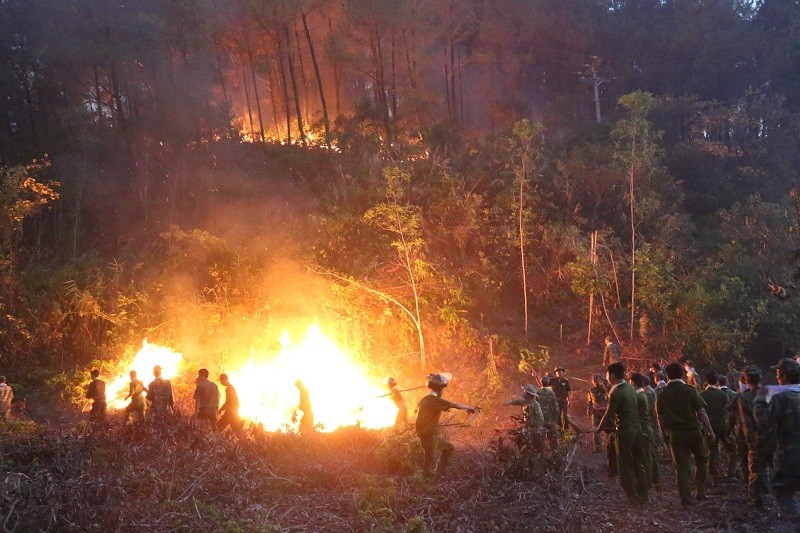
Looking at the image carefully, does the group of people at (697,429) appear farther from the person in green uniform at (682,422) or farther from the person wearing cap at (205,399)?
the person wearing cap at (205,399)

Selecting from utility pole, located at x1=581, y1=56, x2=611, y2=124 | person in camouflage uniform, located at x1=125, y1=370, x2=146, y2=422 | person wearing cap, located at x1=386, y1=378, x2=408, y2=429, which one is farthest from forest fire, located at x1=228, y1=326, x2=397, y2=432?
utility pole, located at x1=581, y1=56, x2=611, y2=124

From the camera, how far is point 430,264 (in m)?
15.8

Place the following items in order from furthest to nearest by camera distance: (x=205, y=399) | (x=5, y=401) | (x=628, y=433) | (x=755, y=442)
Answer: (x=5, y=401) < (x=205, y=399) < (x=628, y=433) < (x=755, y=442)

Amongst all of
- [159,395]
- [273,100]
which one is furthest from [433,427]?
[273,100]

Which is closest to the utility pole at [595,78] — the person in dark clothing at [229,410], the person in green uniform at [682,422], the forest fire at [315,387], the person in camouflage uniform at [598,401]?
the forest fire at [315,387]

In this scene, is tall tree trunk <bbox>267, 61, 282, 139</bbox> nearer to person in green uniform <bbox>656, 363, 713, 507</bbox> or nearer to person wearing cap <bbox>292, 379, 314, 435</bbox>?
person wearing cap <bbox>292, 379, 314, 435</bbox>

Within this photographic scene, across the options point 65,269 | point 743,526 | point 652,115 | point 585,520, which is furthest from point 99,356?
point 652,115

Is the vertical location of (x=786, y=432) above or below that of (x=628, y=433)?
above

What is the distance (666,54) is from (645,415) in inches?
1281

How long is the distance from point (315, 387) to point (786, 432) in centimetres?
930

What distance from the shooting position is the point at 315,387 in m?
12.9

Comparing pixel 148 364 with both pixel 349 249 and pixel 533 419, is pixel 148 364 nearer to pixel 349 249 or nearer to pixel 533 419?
pixel 349 249

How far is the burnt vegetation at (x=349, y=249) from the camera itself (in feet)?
22.1

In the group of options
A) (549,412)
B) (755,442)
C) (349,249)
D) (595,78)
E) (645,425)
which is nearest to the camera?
Answer: (755,442)
